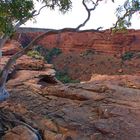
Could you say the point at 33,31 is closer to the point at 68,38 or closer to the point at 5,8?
the point at 68,38

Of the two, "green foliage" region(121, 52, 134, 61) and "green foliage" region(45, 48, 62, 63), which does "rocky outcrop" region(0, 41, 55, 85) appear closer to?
"green foliage" region(121, 52, 134, 61)

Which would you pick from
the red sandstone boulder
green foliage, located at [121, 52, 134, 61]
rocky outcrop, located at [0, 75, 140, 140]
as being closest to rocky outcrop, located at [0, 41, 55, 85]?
rocky outcrop, located at [0, 75, 140, 140]

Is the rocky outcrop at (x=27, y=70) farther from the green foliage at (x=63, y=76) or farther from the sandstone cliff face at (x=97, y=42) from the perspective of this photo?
the sandstone cliff face at (x=97, y=42)

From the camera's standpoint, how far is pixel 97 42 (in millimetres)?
46406

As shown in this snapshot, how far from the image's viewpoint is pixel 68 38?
48.9 meters

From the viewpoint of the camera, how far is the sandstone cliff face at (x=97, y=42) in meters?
45.0

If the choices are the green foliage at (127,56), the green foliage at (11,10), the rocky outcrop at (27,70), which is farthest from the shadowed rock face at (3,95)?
the green foliage at (127,56)

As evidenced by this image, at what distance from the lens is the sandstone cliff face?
148 ft

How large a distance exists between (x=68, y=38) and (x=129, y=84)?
34779 millimetres

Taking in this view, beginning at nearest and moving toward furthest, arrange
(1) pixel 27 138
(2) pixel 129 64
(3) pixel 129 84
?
1. (1) pixel 27 138
2. (3) pixel 129 84
3. (2) pixel 129 64

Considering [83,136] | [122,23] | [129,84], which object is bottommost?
[83,136]

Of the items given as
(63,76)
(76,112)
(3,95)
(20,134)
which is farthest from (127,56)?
(20,134)

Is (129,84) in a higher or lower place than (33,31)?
lower

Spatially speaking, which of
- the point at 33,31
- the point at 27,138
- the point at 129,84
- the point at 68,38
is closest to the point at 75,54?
the point at 68,38
